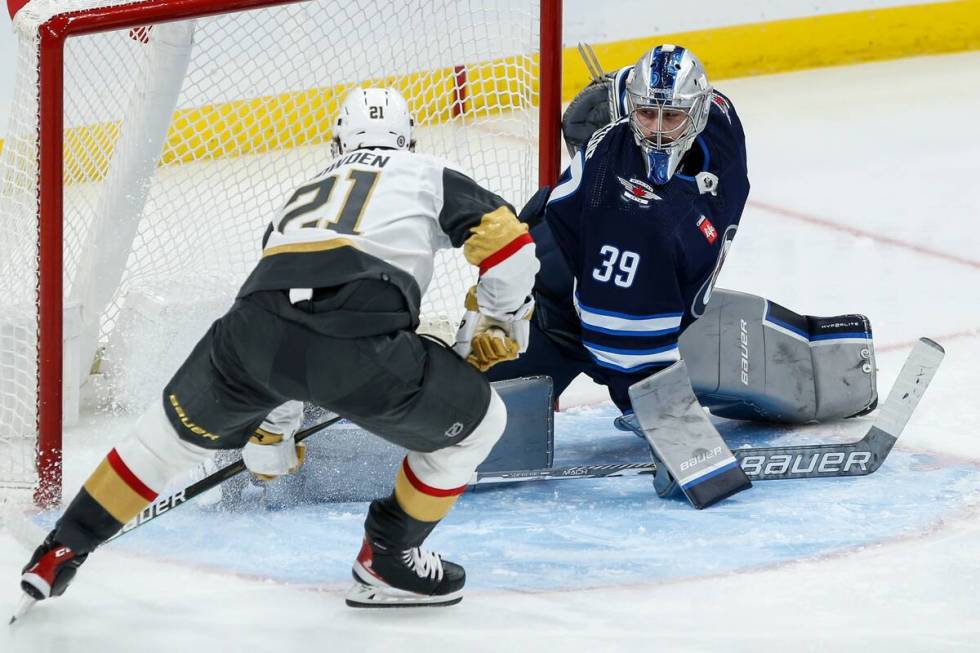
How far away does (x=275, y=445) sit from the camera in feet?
9.74

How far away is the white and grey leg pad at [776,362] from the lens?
11.1ft

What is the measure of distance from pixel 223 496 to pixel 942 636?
55.4 inches

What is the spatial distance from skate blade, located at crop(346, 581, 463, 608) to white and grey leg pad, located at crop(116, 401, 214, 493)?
397 mm

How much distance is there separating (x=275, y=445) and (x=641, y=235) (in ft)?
2.70

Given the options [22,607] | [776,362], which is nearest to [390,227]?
[22,607]

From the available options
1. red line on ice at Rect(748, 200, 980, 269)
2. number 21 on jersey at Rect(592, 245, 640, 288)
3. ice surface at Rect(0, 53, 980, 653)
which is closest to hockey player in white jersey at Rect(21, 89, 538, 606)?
ice surface at Rect(0, 53, 980, 653)

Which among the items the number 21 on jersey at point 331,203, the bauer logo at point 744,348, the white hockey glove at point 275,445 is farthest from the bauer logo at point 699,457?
the number 21 on jersey at point 331,203

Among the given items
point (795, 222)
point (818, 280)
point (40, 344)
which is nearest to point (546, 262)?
point (40, 344)

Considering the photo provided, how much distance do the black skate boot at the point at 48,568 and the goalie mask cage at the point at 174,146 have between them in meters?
0.52

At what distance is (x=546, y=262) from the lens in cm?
337

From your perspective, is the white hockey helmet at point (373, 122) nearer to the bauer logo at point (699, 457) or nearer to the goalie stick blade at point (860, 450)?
the bauer logo at point (699, 457)

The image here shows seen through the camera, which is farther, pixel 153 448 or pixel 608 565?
pixel 608 565

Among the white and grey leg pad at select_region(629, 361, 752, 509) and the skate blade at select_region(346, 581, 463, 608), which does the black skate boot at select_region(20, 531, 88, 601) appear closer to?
the skate blade at select_region(346, 581, 463, 608)

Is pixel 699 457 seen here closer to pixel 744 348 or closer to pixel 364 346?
pixel 744 348
